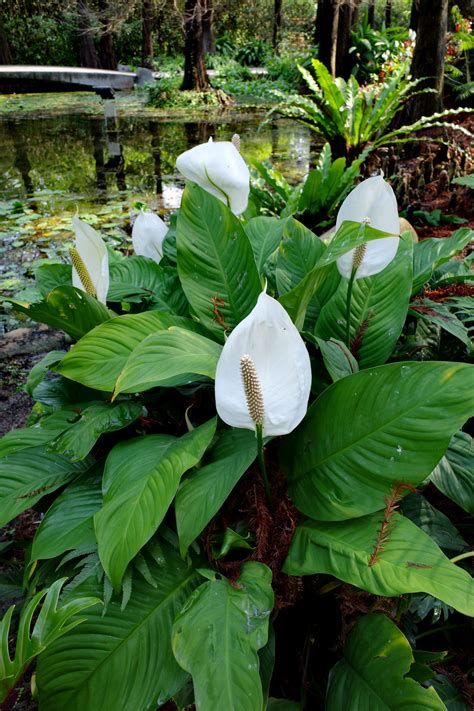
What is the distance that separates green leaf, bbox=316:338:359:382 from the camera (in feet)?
3.77

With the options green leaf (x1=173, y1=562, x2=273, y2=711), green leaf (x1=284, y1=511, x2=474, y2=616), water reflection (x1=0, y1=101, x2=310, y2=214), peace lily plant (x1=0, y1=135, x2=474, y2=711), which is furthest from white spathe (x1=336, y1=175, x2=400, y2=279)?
water reflection (x1=0, y1=101, x2=310, y2=214)

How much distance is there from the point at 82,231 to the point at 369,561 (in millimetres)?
901

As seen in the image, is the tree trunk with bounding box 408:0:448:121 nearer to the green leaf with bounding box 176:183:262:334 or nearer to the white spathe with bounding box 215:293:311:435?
the green leaf with bounding box 176:183:262:334

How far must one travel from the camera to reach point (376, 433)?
3.15 feet

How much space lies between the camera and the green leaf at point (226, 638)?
2.71 ft

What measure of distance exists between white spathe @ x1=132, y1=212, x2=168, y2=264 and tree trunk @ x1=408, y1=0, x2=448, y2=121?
12.8 ft

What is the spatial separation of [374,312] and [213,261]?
1.34 ft

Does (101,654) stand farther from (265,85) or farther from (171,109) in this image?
(265,85)

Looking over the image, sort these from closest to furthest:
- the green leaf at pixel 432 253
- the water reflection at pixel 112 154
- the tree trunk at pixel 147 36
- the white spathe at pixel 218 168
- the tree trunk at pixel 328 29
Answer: the white spathe at pixel 218 168, the green leaf at pixel 432 253, the water reflection at pixel 112 154, the tree trunk at pixel 328 29, the tree trunk at pixel 147 36

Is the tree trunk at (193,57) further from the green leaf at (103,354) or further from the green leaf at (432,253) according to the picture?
the green leaf at (103,354)

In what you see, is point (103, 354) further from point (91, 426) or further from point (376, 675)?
point (376, 675)

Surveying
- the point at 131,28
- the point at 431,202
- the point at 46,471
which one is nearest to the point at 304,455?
the point at 46,471

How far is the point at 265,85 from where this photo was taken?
13.6 meters

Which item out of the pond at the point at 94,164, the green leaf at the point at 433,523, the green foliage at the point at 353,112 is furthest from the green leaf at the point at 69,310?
the green foliage at the point at 353,112
